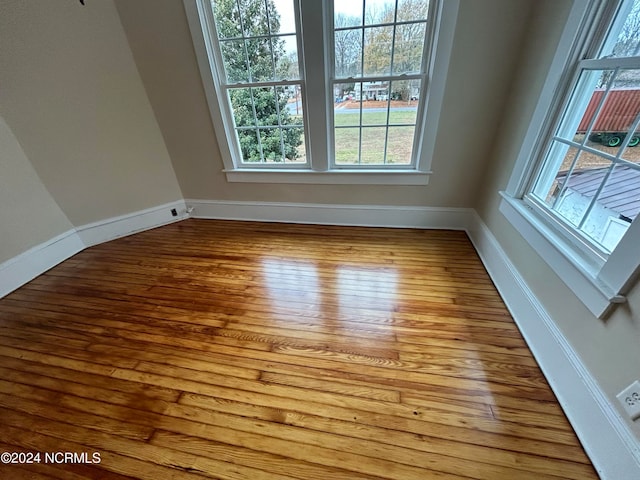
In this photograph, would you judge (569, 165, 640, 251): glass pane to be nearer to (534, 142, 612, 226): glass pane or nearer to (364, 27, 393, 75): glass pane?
(534, 142, 612, 226): glass pane

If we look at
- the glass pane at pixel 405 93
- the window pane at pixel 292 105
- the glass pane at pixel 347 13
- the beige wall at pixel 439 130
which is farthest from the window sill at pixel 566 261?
the window pane at pixel 292 105

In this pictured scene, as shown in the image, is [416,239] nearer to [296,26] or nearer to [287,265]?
[287,265]

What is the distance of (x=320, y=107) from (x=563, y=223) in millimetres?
1914

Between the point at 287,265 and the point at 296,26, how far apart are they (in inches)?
75.4

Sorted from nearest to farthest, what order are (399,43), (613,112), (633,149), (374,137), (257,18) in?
(633,149)
(613,112)
(399,43)
(257,18)
(374,137)

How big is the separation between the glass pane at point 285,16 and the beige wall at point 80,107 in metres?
1.41

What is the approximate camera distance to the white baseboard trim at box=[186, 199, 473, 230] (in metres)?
2.61

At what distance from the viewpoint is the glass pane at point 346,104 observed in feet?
7.34

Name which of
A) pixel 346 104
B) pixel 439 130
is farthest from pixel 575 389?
pixel 346 104

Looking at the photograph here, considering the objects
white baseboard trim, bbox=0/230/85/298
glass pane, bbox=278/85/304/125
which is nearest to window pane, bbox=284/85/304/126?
glass pane, bbox=278/85/304/125

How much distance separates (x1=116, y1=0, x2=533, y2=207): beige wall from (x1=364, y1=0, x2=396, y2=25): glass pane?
48 cm

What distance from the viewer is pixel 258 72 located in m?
2.34

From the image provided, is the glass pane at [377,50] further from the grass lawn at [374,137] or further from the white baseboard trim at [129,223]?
the white baseboard trim at [129,223]

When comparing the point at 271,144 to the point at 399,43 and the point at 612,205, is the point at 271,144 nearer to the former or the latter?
the point at 399,43
